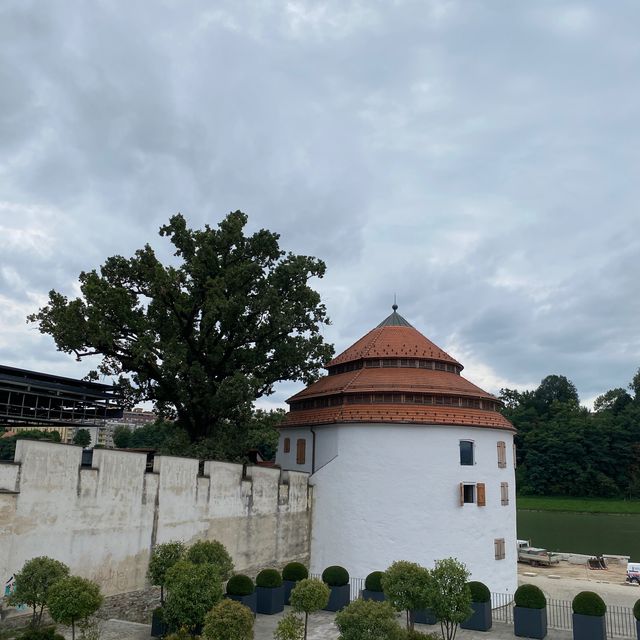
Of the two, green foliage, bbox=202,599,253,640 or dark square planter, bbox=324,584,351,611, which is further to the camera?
dark square planter, bbox=324,584,351,611

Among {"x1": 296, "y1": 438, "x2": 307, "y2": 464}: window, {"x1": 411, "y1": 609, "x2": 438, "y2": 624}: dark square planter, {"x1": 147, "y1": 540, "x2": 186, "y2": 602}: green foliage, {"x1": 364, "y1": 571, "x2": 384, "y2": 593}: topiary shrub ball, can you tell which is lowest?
{"x1": 411, "y1": 609, "x2": 438, "y2": 624}: dark square planter

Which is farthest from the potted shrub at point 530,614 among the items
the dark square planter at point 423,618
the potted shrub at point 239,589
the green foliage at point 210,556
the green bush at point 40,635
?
the green bush at point 40,635

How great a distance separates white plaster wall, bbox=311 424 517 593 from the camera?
27875mm

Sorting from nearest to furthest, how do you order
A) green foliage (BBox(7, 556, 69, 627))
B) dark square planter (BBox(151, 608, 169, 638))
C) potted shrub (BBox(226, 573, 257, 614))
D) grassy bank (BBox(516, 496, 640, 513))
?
green foliage (BBox(7, 556, 69, 627)) → dark square planter (BBox(151, 608, 169, 638)) → potted shrub (BBox(226, 573, 257, 614)) → grassy bank (BBox(516, 496, 640, 513))

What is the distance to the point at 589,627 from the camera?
776 inches

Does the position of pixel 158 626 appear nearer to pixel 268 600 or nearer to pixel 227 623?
pixel 227 623

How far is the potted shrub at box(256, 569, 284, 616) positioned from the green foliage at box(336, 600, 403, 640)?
8.56m

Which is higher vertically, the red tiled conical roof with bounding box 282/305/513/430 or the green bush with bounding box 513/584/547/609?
the red tiled conical roof with bounding box 282/305/513/430

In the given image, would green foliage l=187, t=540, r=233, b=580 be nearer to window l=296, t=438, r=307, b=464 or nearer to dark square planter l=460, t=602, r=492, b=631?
dark square planter l=460, t=602, r=492, b=631

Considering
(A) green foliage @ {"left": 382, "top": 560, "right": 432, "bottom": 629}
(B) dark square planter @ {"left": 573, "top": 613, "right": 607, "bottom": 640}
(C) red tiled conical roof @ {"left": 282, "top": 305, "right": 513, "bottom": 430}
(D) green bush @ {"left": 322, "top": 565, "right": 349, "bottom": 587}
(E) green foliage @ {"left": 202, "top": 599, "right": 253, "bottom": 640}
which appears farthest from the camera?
(C) red tiled conical roof @ {"left": 282, "top": 305, "right": 513, "bottom": 430}

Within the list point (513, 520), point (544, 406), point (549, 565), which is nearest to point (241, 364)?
point (513, 520)

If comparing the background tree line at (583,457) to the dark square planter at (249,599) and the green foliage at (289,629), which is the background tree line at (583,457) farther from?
the green foliage at (289,629)

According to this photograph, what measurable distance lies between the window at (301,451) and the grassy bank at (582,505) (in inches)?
2664

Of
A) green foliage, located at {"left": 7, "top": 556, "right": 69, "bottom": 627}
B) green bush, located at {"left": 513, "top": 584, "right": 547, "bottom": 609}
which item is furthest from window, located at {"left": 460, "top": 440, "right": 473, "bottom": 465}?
green foliage, located at {"left": 7, "top": 556, "right": 69, "bottom": 627}
